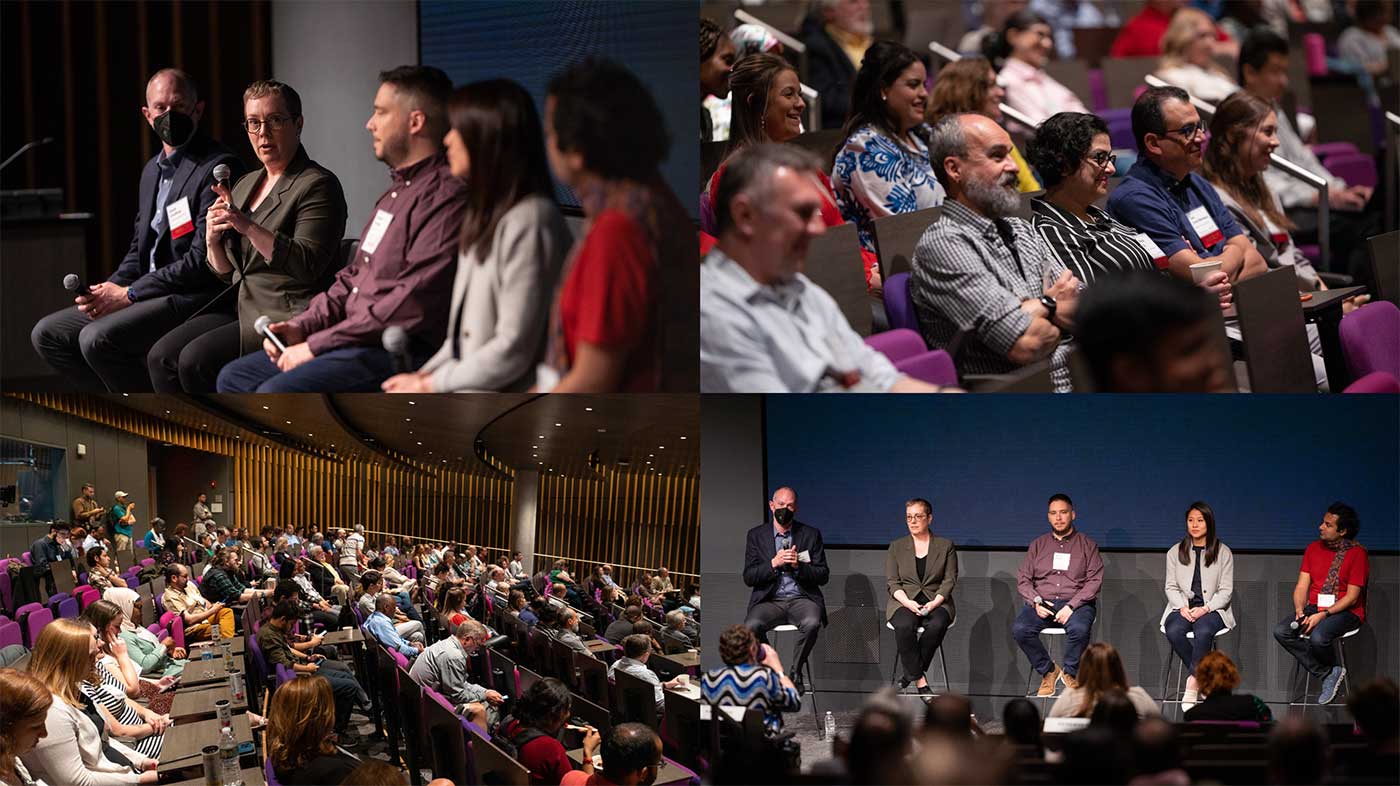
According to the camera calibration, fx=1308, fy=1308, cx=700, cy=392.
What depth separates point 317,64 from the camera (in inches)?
207

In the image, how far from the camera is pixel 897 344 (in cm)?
459

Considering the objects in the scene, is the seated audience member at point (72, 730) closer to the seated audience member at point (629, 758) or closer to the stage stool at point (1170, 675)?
the seated audience member at point (629, 758)

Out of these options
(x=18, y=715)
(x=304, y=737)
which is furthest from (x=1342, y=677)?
(x=18, y=715)

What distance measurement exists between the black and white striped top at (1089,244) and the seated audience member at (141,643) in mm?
3941

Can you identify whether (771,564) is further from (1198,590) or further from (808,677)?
(1198,590)

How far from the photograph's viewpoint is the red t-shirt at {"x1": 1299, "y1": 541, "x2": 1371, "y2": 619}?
17.0ft

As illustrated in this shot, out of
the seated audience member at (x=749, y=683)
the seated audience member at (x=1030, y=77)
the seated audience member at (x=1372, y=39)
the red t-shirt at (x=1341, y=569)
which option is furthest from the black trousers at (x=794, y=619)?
the seated audience member at (x=1372, y=39)

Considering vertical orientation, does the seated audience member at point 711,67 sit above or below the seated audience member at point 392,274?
above

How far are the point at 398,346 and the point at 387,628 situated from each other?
3.88ft

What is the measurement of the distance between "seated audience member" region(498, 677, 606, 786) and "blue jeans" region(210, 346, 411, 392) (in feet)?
4.25

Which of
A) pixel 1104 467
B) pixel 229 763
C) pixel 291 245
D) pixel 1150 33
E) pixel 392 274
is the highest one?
pixel 1150 33

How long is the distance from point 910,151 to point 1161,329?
1.19 m

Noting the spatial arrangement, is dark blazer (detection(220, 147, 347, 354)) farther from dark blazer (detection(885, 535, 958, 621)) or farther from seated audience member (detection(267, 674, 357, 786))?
dark blazer (detection(885, 535, 958, 621))

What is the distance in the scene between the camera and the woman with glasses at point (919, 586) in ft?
17.3
